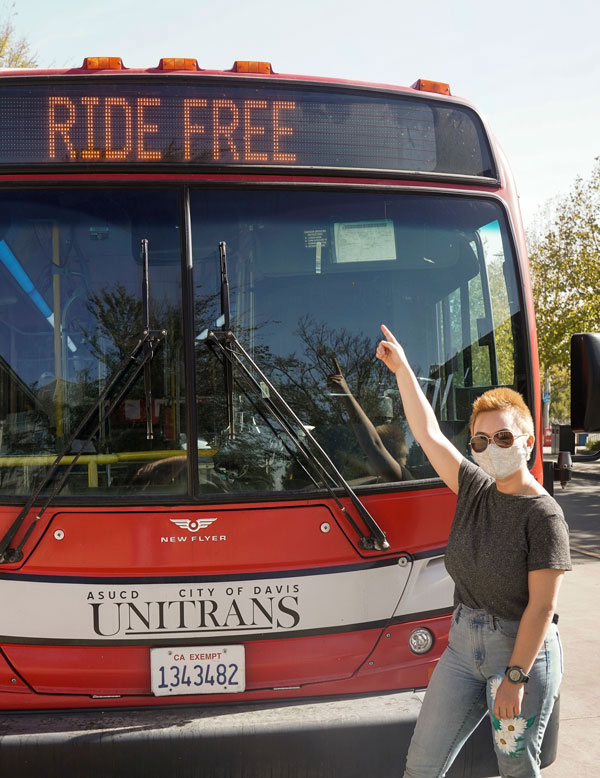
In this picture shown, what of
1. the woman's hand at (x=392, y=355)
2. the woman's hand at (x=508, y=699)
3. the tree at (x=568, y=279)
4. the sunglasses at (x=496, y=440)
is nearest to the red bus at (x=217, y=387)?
the woman's hand at (x=392, y=355)

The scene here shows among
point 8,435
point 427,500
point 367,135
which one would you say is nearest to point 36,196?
point 8,435

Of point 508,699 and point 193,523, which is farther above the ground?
point 193,523

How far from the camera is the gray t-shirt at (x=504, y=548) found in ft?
8.52

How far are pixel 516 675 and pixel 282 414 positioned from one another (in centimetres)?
133

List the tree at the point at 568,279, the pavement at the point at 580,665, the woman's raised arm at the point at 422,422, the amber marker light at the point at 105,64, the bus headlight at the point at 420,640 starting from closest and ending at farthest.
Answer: the woman's raised arm at the point at 422,422
the bus headlight at the point at 420,640
the amber marker light at the point at 105,64
the pavement at the point at 580,665
the tree at the point at 568,279

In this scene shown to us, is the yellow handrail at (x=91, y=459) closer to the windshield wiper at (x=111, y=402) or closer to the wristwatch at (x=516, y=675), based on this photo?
the windshield wiper at (x=111, y=402)

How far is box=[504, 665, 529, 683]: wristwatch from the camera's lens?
2.54 m

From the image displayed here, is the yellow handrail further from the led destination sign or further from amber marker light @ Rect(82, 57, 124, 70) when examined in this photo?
amber marker light @ Rect(82, 57, 124, 70)

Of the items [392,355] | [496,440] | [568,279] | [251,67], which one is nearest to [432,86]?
[251,67]

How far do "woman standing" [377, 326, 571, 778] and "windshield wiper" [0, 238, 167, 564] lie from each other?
1.27m

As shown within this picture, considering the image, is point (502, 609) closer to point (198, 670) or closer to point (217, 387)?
point (198, 670)

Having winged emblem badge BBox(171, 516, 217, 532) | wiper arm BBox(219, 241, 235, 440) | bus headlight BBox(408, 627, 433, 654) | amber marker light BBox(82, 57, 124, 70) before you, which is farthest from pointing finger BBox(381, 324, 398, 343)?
amber marker light BBox(82, 57, 124, 70)

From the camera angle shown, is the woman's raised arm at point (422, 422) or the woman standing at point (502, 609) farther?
the woman's raised arm at point (422, 422)

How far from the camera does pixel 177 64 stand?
3641 millimetres
